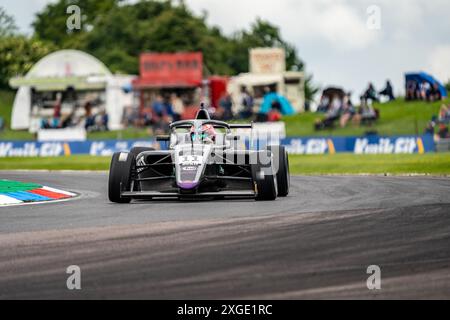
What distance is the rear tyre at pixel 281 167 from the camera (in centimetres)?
1700

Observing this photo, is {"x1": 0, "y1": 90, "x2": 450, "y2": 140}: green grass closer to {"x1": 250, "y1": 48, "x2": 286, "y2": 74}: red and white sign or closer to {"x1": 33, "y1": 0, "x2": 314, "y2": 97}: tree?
{"x1": 250, "y1": 48, "x2": 286, "y2": 74}: red and white sign

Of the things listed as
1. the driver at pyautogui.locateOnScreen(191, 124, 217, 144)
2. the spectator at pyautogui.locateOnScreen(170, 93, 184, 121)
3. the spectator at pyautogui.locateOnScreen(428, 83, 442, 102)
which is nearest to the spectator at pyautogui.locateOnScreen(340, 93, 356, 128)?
the spectator at pyautogui.locateOnScreen(428, 83, 442, 102)

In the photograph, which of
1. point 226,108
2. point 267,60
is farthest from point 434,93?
point 267,60

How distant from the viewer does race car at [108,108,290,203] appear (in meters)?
16.2

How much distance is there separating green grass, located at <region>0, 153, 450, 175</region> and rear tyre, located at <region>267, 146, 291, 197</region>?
9.20m

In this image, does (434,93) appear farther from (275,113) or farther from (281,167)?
(281,167)

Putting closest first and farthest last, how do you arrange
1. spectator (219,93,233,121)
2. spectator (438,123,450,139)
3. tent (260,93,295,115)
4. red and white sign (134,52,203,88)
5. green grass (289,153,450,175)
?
1. green grass (289,153,450,175)
2. spectator (438,123,450,139)
3. spectator (219,93,233,121)
4. tent (260,93,295,115)
5. red and white sign (134,52,203,88)

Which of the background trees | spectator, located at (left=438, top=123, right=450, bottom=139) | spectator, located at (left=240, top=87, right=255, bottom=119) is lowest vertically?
spectator, located at (left=438, top=123, right=450, bottom=139)

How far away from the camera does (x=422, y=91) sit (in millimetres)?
47469

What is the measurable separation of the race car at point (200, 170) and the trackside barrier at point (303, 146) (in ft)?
71.5

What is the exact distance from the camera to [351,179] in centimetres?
2295

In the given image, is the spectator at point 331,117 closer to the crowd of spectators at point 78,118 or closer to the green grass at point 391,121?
the green grass at point 391,121
